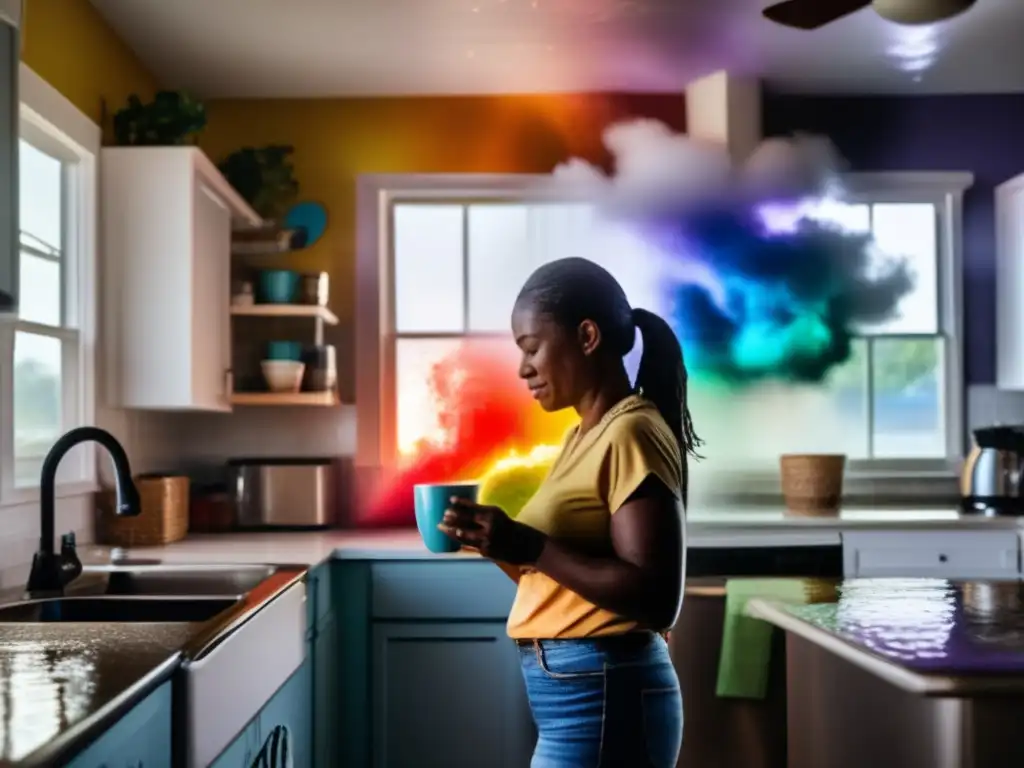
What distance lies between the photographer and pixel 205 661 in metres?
1.59

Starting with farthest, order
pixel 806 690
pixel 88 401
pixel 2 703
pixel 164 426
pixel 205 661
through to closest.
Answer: pixel 164 426 < pixel 88 401 < pixel 806 690 < pixel 205 661 < pixel 2 703

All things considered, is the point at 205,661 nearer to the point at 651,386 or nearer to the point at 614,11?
the point at 651,386

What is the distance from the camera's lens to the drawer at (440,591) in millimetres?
3074

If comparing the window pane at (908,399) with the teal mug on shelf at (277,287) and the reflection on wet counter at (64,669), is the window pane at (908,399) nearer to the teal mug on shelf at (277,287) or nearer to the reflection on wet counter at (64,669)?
the teal mug on shelf at (277,287)

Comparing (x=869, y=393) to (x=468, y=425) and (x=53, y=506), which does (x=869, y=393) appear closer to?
(x=468, y=425)

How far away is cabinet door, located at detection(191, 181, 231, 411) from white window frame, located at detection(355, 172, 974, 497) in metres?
0.53

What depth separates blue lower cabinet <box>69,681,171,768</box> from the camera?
1166mm

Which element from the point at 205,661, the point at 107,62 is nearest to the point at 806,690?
the point at 205,661

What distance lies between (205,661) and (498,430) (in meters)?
2.21

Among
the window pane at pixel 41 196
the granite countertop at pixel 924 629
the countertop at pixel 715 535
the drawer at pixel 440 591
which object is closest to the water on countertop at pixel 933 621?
the granite countertop at pixel 924 629

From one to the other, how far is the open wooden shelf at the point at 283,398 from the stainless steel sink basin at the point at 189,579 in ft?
3.06

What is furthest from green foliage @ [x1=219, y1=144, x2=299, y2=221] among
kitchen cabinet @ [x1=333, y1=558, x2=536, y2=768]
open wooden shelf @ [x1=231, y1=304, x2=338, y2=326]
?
kitchen cabinet @ [x1=333, y1=558, x2=536, y2=768]

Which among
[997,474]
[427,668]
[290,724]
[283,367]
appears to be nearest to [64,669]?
[290,724]

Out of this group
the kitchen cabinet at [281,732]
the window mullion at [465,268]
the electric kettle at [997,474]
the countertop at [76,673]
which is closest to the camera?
the countertop at [76,673]
